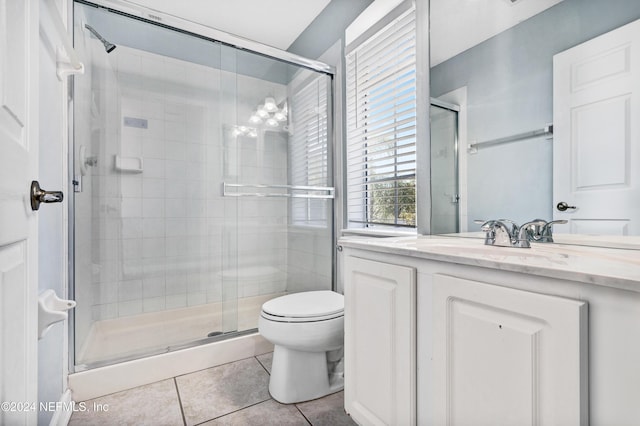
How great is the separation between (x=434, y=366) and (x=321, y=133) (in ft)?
5.61

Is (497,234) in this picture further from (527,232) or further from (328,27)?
(328,27)

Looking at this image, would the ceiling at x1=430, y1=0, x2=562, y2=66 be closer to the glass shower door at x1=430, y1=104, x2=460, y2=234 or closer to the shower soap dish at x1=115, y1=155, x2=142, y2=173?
the glass shower door at x1=430, y1=104, x2=460, y2=234

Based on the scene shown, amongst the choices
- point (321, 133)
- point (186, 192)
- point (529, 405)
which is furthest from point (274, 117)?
point (529, 405)

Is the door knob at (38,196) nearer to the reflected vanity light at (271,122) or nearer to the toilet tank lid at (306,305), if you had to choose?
the toilet tank lid at (306,305)

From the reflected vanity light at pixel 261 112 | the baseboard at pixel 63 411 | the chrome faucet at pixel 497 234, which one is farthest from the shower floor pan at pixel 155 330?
the chrome faucet at pixel 497 234

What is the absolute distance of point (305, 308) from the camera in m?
1.47

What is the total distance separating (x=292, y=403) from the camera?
1392 mm

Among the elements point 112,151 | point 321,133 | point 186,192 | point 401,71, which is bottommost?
point 186,192

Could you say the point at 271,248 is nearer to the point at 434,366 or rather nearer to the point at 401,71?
the point at 401,71

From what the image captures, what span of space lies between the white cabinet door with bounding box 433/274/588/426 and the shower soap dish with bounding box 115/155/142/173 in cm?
177

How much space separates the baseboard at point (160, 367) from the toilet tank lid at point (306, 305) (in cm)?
49

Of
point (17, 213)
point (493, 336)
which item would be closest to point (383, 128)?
point (493, 336)

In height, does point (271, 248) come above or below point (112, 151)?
below

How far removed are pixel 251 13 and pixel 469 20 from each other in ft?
5.37
